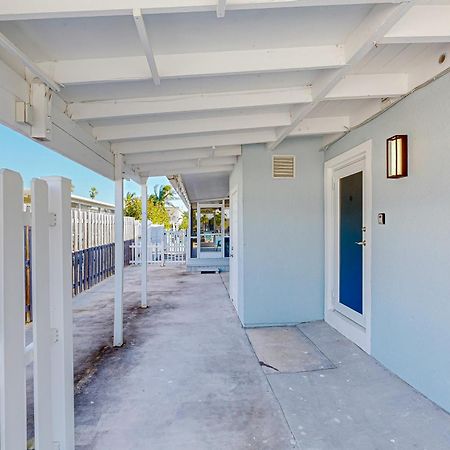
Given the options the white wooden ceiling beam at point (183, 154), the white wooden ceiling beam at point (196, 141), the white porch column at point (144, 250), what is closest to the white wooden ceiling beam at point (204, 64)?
the white wooden ceiling beam at point (196, 141)

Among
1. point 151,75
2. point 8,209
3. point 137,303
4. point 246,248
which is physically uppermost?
point 151,75

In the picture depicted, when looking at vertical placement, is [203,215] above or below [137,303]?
above

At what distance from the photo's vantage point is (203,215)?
1134 cm

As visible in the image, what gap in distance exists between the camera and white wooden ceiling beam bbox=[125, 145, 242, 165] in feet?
15.5

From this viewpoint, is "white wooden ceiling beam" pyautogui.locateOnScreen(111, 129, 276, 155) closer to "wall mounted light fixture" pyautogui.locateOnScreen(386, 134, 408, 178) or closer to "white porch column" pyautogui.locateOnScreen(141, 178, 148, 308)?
"wall mounted light fixture" pyautogui.locateOnScreen(386, 134, 408, 178)

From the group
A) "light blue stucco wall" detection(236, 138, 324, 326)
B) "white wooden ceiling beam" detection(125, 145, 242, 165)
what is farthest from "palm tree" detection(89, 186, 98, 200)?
"light blue stucco wall" detection(236, 138, 324, 326)

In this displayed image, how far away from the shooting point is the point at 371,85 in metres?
2.79

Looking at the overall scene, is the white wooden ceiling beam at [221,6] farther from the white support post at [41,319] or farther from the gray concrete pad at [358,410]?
the gray concrete pad at [358,410]

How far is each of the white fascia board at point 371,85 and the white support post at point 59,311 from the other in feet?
7.62

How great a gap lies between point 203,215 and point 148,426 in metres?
9.14

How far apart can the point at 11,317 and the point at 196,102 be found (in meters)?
2.19

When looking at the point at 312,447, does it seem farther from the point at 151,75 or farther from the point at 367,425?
the point at 151,75

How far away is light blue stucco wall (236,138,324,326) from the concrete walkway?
1.05 ft

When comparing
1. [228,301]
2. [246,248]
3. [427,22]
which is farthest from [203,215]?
[427,22]
